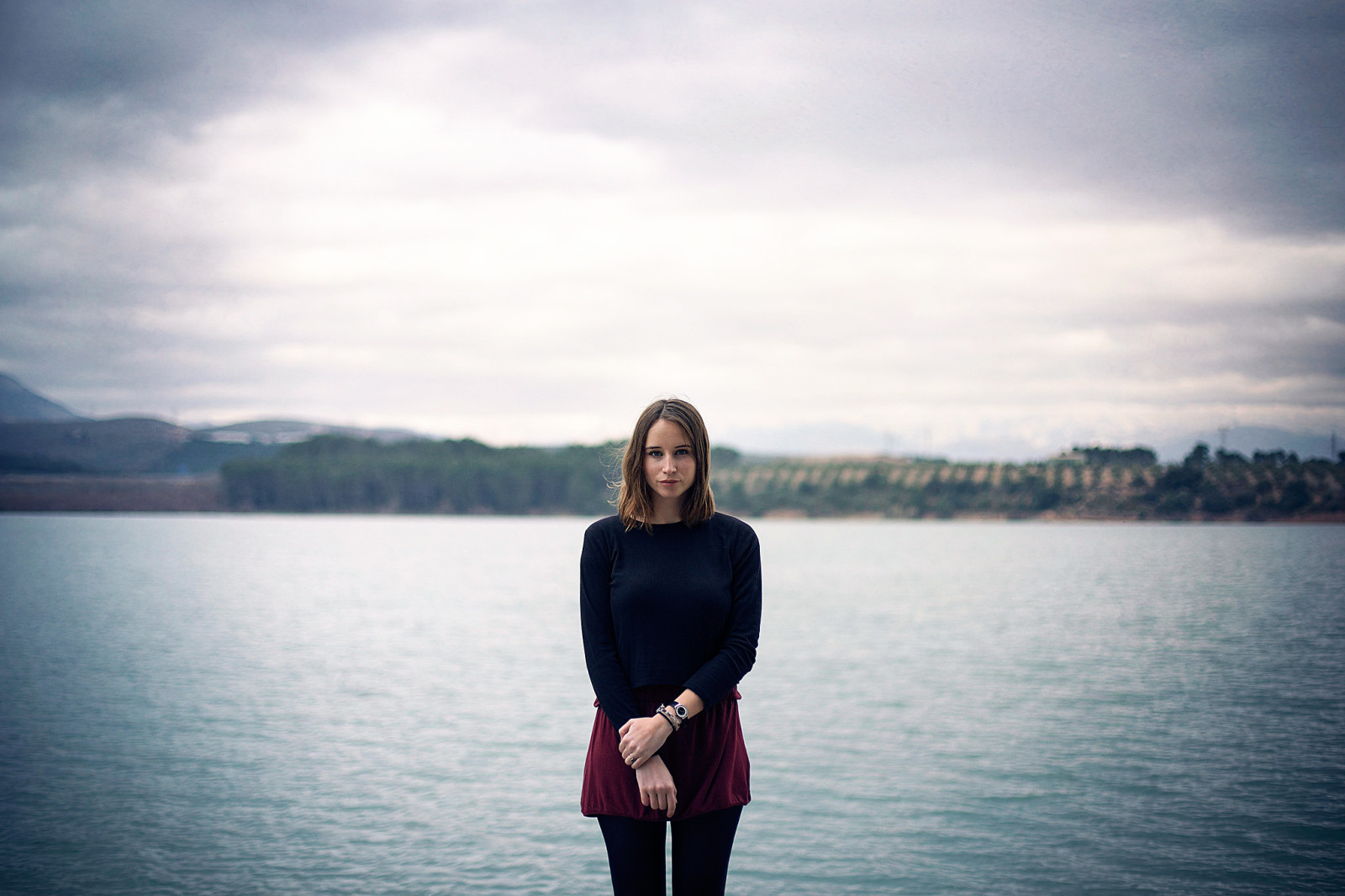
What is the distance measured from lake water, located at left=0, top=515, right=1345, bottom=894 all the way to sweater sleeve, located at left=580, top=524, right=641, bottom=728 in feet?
20.7

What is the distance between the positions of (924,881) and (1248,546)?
97.3m

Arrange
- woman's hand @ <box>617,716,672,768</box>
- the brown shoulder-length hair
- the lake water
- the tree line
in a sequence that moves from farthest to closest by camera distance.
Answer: the tree line < the lake water < the brown shoulder-length hair < woman's hand @ <box>617,716,672,768</box>

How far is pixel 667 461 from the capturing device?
327 cm

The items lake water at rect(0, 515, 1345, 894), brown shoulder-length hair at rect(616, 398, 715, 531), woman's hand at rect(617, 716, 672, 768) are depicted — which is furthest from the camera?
lake water at rect(0, 515, 1345, 894)

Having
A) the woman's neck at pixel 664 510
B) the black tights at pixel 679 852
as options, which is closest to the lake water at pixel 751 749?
the black tights at pixel 679 852

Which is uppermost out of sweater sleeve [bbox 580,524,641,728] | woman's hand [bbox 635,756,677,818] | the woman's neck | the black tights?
the woman's neck

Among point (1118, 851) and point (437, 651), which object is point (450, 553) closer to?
point (437, 651)

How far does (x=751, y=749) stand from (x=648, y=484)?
12.1 m

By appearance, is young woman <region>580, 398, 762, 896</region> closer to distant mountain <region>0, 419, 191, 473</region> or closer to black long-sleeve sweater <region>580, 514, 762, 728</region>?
black long-sleeve sweater <region>580, 514, 762, 728</region>

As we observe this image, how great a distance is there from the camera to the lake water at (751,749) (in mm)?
9273

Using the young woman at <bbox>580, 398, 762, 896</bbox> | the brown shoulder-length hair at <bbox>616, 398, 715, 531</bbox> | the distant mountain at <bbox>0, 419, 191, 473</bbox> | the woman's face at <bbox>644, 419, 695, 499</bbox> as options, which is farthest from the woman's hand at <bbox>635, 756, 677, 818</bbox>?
the distant mountain at <bbox>0, 419, 191, 473</bbox>

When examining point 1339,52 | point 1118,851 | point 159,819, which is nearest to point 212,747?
point 159,819

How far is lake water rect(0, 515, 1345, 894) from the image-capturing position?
30.4ft

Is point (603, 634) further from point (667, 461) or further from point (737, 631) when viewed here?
point (667, 461)
